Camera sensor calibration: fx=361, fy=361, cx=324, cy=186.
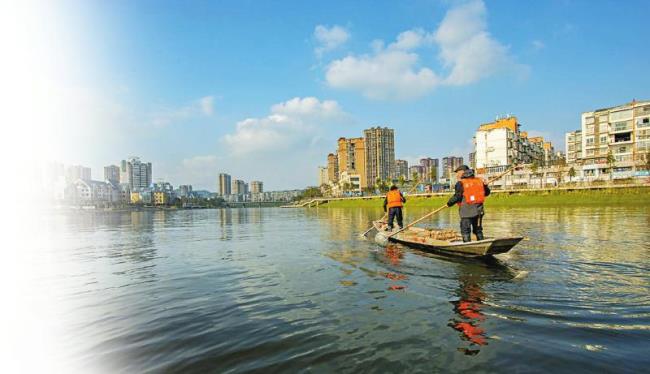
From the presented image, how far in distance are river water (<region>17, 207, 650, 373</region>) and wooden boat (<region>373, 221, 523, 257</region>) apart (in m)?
0.44

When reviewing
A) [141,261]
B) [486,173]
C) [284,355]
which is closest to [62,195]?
[486,173]

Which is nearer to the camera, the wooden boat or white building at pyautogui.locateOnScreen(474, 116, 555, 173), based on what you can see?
the wooden boat

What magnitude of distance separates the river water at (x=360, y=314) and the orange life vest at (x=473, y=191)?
6.63 ft

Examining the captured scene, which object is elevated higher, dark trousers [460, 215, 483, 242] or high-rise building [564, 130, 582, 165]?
high-rise building [564, 130, 582, 165]

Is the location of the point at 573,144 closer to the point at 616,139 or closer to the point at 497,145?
the point at 497,145

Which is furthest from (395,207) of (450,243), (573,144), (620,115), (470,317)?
(573,144)

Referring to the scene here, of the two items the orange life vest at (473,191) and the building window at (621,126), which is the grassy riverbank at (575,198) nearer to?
the building window at (621,126)

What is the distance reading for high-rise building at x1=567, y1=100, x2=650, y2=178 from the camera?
262 ft

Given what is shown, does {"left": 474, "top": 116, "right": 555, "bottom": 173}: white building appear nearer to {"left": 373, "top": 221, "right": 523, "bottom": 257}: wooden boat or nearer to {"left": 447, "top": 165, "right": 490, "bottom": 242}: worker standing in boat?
A: {"left": 373, "top": 221, "right": 523, "bottom": 257}: wooden boat

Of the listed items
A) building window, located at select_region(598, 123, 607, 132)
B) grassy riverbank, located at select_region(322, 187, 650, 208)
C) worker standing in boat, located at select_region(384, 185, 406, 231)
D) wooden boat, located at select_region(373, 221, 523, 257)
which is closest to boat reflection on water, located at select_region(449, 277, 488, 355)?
wooden boat, located at select_region(373, 221, 523, 257)

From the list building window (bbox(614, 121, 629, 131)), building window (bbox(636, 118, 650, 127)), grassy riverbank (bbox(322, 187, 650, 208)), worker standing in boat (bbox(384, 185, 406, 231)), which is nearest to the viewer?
worker standing in boat (bbox(384, 185, 406, 231))

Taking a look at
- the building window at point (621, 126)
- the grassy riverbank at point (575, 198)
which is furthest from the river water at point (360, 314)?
the building window at point (621, 126)

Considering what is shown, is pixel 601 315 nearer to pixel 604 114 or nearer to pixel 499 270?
pixel 499 270

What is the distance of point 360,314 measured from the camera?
694 centimetres
